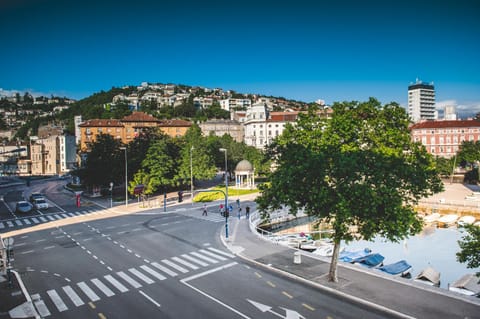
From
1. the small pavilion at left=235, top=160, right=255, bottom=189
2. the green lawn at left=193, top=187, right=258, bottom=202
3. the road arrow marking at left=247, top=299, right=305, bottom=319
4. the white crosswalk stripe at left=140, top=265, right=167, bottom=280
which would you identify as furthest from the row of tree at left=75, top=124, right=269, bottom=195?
the road arrow marking at left=247, top=299, right=305, bottom=319

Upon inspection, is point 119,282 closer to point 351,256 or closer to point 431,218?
point 351,256

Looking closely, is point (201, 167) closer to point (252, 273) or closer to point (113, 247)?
point (113, 247)

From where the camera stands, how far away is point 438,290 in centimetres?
1930

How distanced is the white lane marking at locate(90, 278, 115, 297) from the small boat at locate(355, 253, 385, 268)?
18.9 metres

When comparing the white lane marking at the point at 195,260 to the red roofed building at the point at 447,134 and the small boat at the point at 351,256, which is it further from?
the red roofed building at the point at 447,134

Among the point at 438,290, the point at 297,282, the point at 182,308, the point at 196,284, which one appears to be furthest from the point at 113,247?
the point at 438,290

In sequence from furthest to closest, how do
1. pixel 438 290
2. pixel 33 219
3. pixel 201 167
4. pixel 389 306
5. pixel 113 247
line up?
pixel 201 167
pixel 33 219
pixel 113 247
pixel 438 290
pixel 389 306

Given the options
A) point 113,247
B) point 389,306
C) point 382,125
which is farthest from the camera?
point 113,247

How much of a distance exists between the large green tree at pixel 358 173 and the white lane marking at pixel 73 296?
11.4m

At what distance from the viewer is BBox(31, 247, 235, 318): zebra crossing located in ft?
61.3

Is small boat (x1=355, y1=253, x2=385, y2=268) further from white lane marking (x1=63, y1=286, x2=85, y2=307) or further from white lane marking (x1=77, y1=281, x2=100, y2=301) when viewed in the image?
white lane marking (x1=63, y1=286, x2=85, y2=307)

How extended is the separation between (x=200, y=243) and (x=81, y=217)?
20.7m

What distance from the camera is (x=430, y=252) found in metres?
35.4

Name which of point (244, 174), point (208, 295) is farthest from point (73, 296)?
point (244, 174)
